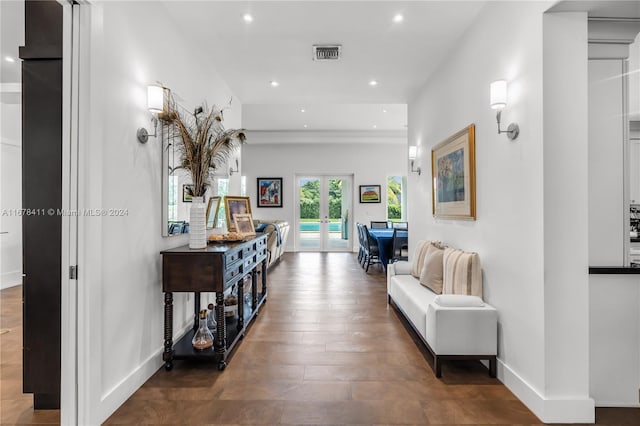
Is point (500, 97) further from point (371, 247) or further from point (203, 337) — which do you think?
point (371, 247)

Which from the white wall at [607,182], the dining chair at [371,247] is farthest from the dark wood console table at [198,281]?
the dining chair at [371,247]

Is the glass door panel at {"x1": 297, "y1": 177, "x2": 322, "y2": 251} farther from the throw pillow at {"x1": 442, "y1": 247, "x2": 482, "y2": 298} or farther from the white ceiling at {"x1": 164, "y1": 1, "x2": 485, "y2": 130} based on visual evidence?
the throw pillow at {"x1": 442, "y1": 247, "x2": 482, "y2": 298}

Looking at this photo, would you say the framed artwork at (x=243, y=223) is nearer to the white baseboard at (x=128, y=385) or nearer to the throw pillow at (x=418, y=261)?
the white baseboard at (x=128, y=385)

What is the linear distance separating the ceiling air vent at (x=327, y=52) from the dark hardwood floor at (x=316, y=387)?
9.54 ft

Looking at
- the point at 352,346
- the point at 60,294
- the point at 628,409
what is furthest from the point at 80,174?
the point at 628,409

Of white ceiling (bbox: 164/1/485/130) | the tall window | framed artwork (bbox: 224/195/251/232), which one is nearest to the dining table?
white ceiling (bbox: 164/1/485/130)

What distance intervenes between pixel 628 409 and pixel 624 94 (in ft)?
6.63

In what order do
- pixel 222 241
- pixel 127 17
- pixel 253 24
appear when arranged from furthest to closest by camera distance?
pixel 222 241, pixel 253 24, pixel 127 17

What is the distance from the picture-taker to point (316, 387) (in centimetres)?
237

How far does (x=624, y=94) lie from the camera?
215 cm

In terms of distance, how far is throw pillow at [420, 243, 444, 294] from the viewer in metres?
3.29

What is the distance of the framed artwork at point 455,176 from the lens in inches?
118

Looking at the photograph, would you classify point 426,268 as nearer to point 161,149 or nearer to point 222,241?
point 222,241

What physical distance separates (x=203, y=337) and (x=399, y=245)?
4310mm
